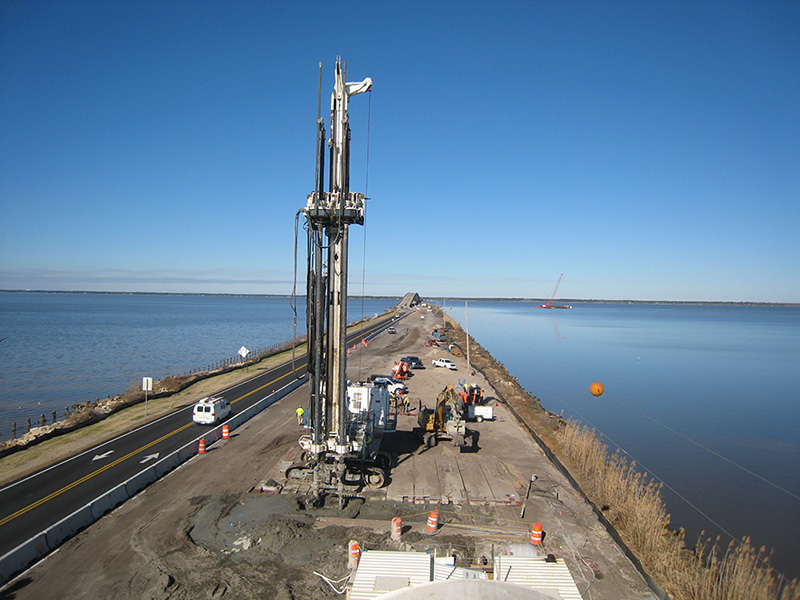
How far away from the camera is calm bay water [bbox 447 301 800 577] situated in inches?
960

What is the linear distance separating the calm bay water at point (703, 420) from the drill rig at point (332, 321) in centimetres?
1660

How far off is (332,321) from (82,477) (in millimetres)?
14286

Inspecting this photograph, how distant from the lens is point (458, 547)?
1553 cm

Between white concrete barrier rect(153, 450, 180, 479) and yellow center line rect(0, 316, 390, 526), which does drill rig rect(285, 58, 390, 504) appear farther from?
yellow center line rect(0, 316, 390, 526)

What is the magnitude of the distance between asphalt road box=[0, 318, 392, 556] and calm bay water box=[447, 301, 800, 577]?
27045mm

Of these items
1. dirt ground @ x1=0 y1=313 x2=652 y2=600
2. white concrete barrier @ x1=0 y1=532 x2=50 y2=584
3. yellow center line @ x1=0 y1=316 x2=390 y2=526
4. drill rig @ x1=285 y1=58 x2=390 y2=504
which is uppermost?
drill rig @ x1=285 y1=58 x2=390 y2=504

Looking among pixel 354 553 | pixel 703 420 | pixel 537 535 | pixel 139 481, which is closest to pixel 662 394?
pixel 703 420

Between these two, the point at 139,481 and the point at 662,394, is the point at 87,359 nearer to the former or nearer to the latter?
the point at 139,481

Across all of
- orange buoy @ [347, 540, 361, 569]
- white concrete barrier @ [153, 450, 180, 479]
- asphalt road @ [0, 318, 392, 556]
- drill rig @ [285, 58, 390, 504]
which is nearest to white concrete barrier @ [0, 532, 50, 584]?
asphalt road @ [0, 318, 392, 556]

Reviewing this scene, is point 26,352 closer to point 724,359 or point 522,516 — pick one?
point 522,516

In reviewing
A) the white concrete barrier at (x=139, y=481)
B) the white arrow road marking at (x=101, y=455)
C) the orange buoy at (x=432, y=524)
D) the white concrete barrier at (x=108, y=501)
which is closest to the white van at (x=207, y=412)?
the white arrow road marking at (x=101, y=455)

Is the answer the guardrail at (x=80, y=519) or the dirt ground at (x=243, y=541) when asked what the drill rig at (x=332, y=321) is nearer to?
the dirt ground at (x=243, y=541)

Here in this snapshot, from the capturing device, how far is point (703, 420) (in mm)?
42312

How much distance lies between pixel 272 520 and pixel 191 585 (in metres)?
3.82
